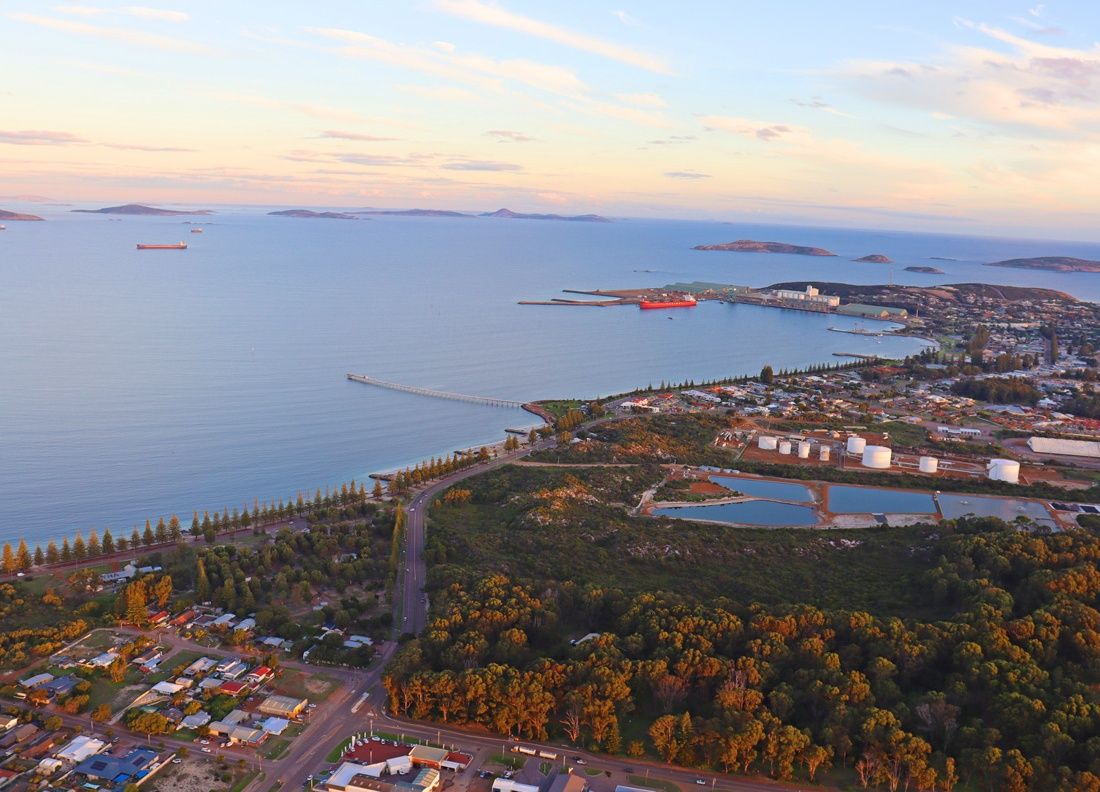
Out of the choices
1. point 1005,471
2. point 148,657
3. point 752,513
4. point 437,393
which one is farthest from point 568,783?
point 437,393

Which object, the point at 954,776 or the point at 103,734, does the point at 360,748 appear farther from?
the point at 954,776

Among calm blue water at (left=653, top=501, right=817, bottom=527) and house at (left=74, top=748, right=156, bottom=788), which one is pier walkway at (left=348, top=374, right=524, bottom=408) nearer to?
calm blue water at (left=653, top=501, right=817, bottom=527)

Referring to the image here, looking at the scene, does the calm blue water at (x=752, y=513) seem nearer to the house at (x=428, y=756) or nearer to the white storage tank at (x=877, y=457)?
the white storage tank at (x=877, y=457)

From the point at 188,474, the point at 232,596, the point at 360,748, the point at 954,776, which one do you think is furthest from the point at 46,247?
the point at 954,776

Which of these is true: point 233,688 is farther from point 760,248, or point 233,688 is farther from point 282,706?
point 760,248

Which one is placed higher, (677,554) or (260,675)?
(677,554)

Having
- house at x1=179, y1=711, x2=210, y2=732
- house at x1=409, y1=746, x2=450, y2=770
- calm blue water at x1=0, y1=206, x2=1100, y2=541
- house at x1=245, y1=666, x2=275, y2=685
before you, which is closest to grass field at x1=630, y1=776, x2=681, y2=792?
house at x1=409, y1=746, x2=450, y2=770

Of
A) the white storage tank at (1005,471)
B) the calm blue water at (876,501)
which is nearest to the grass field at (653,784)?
the calm blue water at (876,501)
